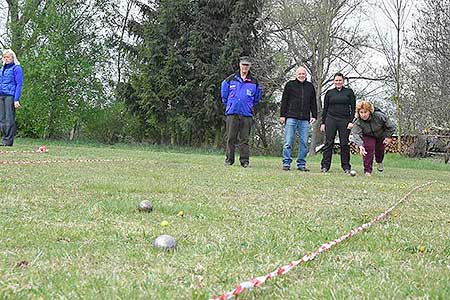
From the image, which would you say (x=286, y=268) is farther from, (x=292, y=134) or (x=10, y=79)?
(x=10, y=79)

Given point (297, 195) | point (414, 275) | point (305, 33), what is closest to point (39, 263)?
point (414, 275)

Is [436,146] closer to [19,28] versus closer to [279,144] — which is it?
[279,144]

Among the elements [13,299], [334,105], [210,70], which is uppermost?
[210,70]

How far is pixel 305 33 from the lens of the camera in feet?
67.0

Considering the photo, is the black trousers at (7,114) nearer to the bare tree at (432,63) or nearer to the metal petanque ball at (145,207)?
the metal petanque ball at (145,207)

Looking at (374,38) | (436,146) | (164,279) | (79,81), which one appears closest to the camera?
(164,279)

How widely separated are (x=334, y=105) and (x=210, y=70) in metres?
15.0

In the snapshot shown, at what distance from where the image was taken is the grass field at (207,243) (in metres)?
2.06

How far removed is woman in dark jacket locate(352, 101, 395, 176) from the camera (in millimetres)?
8664

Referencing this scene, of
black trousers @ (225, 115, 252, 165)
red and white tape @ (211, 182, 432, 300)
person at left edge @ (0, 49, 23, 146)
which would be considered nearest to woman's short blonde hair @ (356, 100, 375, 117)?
black trousers @ (225, 115, 252, 165)

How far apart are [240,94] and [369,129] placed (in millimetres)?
2005

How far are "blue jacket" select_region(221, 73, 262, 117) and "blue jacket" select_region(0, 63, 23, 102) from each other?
12.2 feet

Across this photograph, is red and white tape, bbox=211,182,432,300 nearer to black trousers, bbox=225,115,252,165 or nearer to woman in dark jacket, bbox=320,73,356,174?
woman in dark jacket, bbox=320,73,356,174

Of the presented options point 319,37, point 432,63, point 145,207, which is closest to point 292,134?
point 145,207
